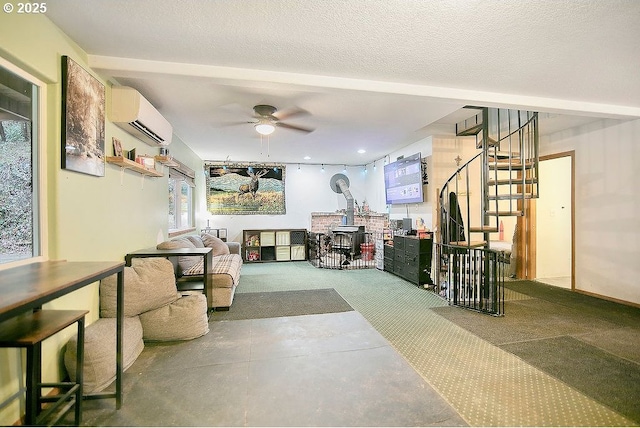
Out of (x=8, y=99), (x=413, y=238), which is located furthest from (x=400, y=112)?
(x=8, y=99)

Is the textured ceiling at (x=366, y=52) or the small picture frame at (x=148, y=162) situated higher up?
the textured ceiling at (x=366, y=52)

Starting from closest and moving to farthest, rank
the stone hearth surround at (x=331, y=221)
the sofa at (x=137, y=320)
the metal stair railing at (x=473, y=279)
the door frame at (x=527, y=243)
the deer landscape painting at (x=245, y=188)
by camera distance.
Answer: the sofa at (x=137, y=320)
the metal stair railing at (x=473, y=279)
the door frame at (x=527, y=243)
the deer landscape painting at (x=245, y=188)
the stone hearth surround at (x=331, y=221)

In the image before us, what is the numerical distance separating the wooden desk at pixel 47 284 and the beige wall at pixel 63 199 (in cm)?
39

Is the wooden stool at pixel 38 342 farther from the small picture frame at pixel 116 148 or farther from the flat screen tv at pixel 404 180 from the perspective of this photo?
the flat screen tv at pixel 404 180

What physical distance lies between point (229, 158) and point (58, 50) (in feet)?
16.0

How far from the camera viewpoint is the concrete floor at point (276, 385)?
1.69 metres

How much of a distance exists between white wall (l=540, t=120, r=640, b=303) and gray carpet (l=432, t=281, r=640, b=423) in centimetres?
35

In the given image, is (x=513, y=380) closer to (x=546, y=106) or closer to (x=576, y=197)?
→ (x=546, y=106)

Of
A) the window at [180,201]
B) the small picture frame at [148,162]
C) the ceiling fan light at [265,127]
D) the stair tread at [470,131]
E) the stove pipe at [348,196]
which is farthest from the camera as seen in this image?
the stove pipe at [348,196]

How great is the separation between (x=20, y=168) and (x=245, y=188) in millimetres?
5506

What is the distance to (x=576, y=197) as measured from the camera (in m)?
4.52

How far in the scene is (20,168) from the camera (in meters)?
1.84

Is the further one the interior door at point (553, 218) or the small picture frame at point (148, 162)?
the interior door at point (553, 218)

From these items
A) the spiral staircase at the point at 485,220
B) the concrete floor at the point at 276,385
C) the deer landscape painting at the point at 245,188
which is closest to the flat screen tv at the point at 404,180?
the spiral staircase at the point at 485,220
